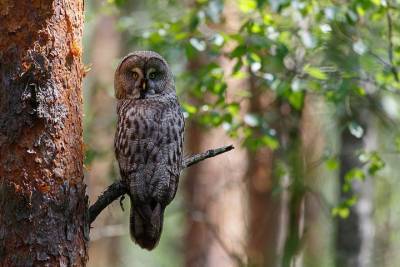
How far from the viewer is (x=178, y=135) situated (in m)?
4.61

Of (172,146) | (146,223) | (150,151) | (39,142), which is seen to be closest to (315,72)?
(172,146)

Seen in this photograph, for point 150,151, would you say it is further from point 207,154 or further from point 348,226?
point 348,226

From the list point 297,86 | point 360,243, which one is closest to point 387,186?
point 360,243

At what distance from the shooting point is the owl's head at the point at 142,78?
16.5 ft

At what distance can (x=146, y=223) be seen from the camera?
4.37m

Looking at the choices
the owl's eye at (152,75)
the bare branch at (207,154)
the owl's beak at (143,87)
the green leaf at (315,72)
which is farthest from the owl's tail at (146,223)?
the green leaf at (315,72)

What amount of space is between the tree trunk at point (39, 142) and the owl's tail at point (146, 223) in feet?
2.09

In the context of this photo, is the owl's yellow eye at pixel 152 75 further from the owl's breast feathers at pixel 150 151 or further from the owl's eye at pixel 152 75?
the owl's breast feathers at pixel 150 151

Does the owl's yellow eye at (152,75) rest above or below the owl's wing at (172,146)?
above

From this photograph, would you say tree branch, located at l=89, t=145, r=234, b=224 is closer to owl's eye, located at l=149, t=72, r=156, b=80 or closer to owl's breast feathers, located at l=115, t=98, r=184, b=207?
owl's breast feathers, located at l=115, t=98, r=184, b=207

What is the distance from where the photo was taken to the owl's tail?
14.3 ft

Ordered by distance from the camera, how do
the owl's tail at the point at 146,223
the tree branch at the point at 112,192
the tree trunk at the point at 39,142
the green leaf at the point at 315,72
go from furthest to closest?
the green leaf at the point at 315,72 < the owl's tail at the point at 146,223 < the tree branch at the point at 112,192 < the tree trunk at the point at 39,142

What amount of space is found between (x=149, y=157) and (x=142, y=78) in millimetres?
805

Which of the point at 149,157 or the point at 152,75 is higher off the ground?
the point at 152,75
